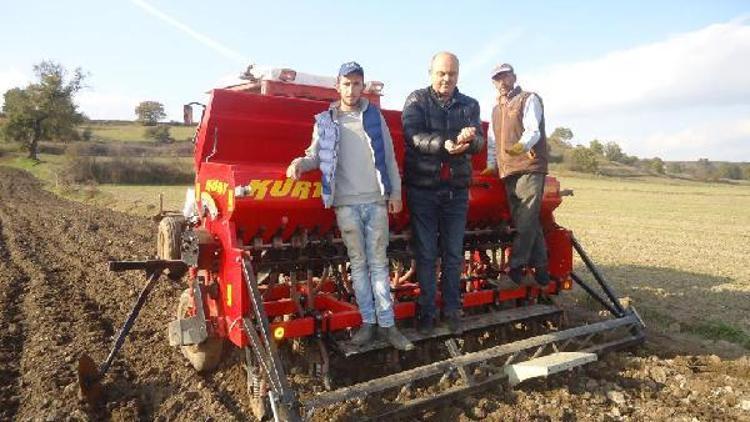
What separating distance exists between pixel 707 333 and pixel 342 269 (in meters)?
3.97

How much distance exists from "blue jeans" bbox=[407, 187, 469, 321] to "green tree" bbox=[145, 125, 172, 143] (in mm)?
58350

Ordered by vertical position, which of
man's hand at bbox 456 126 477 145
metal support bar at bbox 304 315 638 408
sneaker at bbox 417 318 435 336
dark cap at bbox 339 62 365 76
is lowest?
metal support bar at bbox 304 315 638 408

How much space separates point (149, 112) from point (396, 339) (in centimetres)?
8221

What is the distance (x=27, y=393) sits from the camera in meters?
4.69

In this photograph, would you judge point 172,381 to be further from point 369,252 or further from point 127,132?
point 127,132

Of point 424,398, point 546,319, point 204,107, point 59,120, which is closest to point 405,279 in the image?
point 546,319

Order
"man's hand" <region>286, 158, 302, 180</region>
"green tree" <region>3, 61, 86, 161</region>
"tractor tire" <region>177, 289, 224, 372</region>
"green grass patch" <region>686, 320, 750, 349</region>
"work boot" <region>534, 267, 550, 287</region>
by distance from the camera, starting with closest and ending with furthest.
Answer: "man's hand" <region>286, 158, 302, 180</region>, "tractor tire" <region>177, 289, 224, 372</region>, "work boot" <region>534, 267, 550, 287</region>, "green grass patch" <region>686, 320, 750, 349</region>, "green tree" <region>3, 61, 86, 161</region>

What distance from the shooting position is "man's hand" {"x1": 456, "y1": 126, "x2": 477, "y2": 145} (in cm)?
428

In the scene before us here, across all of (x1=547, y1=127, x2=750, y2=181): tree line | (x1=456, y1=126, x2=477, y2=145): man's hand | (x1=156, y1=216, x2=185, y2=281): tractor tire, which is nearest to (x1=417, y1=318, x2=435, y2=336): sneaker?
(x1=456, y1=126, x2=477, y2=145): man's hand

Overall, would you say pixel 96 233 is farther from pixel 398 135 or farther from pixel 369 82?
pixel 398 135

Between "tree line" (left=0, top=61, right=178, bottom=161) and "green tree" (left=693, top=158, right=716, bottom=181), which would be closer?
"tree line" (left=0, top=61, right=178, bottom=161)

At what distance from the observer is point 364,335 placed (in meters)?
4.41

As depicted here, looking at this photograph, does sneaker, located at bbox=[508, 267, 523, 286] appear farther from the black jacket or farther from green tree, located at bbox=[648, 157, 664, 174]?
green tree, located at bbox=[648, 157, 664, 174]

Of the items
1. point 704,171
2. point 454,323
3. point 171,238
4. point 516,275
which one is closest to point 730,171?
point 704,171
